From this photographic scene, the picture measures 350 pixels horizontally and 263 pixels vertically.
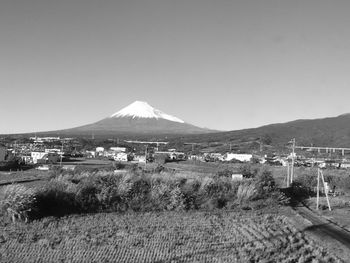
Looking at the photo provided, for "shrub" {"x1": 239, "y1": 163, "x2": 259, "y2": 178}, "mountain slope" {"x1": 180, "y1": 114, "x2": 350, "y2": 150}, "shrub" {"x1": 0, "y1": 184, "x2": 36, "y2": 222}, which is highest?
"mountain slope" {"x1": 180, "y1": 114, "x2": 350, "y2": 150}

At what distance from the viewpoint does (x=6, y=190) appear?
693 inches

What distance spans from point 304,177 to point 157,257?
2807 cm

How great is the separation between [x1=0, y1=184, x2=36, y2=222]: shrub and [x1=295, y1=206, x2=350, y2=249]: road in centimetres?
863

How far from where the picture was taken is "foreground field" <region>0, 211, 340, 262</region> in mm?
12469

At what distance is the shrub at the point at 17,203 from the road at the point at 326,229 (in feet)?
28.3

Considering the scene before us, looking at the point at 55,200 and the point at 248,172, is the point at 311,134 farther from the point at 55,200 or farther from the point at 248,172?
the point at 55,200

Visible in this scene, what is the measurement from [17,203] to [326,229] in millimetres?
9833

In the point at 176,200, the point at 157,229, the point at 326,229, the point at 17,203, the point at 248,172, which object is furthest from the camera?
the point at 248,172

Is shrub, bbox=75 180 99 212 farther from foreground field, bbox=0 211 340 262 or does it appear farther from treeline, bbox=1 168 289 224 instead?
foreground field, bbox=0 211 340 262

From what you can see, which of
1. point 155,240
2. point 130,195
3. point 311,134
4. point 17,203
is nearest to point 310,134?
point 311,134

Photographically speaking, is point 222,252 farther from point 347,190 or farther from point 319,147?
point 319,147

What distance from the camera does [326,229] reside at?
58.7 ft

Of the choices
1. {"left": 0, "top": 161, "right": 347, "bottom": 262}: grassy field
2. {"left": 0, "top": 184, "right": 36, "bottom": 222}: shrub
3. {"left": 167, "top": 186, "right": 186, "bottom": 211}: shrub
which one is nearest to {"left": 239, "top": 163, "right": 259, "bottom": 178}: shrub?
{"left": 0, "top": 161, "right": 347, "bottom": 262}: grassy field

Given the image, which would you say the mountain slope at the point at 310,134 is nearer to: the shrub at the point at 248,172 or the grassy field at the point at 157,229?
the shrub at the point at 248,172
